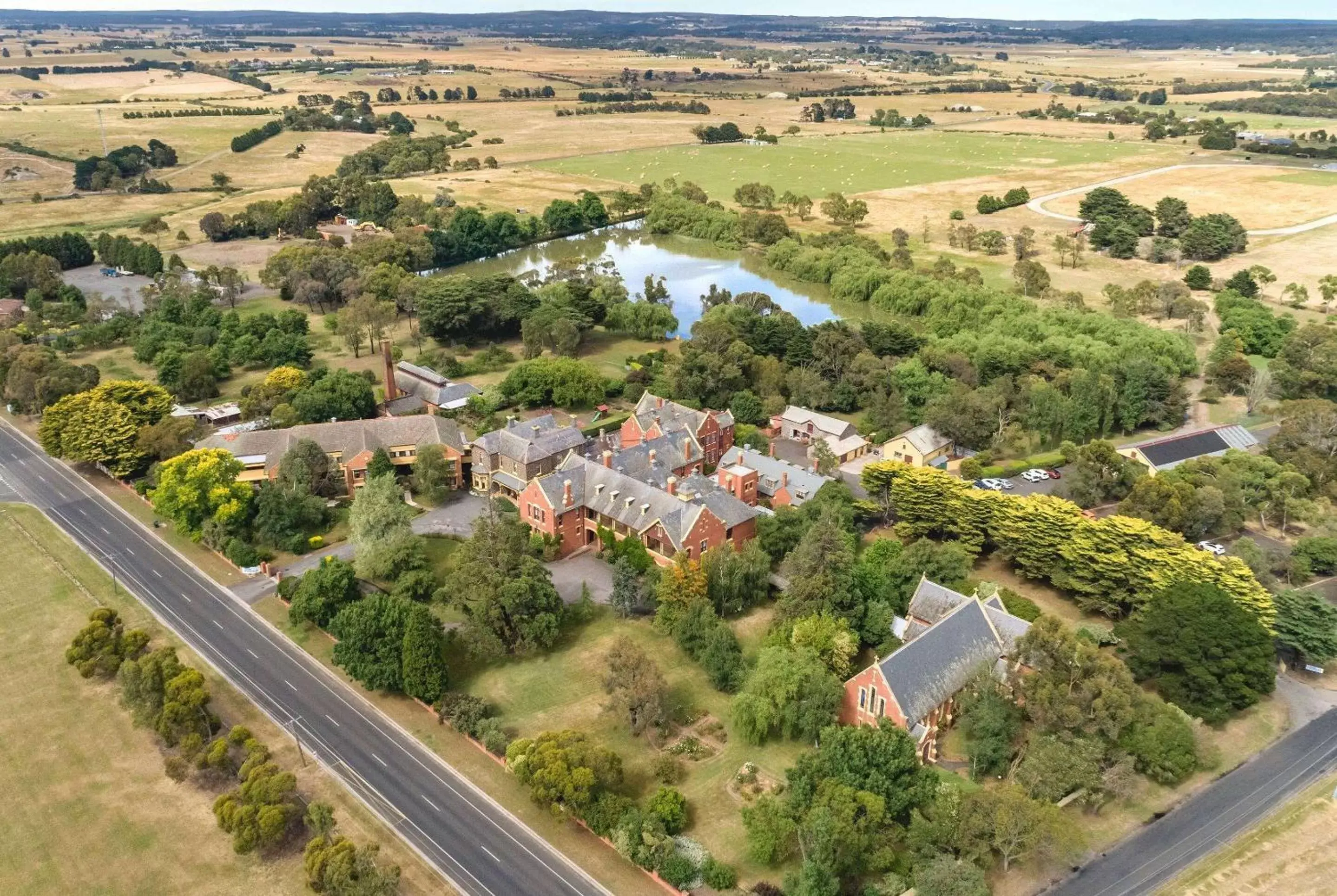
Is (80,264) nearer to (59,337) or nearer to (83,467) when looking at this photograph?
(59,337)

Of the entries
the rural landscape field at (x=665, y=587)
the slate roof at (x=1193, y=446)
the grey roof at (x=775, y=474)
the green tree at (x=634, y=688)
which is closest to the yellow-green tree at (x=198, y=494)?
the rural landscape field at (x=665, y=587)

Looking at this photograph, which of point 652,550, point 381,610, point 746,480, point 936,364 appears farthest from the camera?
point 936,364

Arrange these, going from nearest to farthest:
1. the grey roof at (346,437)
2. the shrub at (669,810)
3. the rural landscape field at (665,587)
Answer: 1. the rural landscape field at (665,587)
2. the shrub at (669,810)
3. the grey roof at (346,437)

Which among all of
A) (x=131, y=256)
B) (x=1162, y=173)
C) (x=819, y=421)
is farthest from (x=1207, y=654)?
(x=1162, y=173)

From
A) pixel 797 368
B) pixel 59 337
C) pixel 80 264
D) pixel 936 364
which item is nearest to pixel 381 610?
pixel 797 368

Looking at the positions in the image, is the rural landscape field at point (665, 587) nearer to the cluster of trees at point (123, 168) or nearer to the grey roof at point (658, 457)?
the grey roof at point (658, 457)

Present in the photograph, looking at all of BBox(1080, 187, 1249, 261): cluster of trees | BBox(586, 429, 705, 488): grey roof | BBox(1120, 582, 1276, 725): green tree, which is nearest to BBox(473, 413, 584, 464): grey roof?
BBox(586, 429, 705, 488): grey roof
